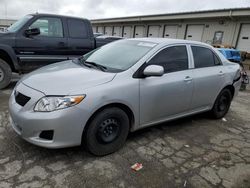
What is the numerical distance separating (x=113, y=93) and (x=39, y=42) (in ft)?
12.7

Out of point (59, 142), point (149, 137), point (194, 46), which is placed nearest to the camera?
point (59, 142)

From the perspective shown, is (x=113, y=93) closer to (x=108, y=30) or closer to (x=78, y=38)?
(x=78, y=38)

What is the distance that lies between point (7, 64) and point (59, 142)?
13.2ft

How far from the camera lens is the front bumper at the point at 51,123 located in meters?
2.55

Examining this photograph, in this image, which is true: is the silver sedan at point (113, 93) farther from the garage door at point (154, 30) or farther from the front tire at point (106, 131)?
the garage door at point (154, 30)

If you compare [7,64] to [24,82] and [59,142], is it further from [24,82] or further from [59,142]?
[59,142]

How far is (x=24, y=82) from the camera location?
10.0 feet

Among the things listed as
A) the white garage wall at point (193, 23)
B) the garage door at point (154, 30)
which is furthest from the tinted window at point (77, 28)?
the garage door at point (154, 30)

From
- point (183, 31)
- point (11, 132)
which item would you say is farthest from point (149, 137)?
point (183, 31)

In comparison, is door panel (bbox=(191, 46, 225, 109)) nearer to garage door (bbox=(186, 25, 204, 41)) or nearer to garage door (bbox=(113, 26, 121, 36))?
garage door (bbox=(186, 25, 204, 41))

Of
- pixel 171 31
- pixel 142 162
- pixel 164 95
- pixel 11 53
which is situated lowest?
pixel 142 162

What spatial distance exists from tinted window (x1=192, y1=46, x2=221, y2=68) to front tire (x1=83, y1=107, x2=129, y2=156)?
1.84 metres

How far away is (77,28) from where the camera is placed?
21.1ft

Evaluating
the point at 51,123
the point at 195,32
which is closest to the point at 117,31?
the point at 195,32
